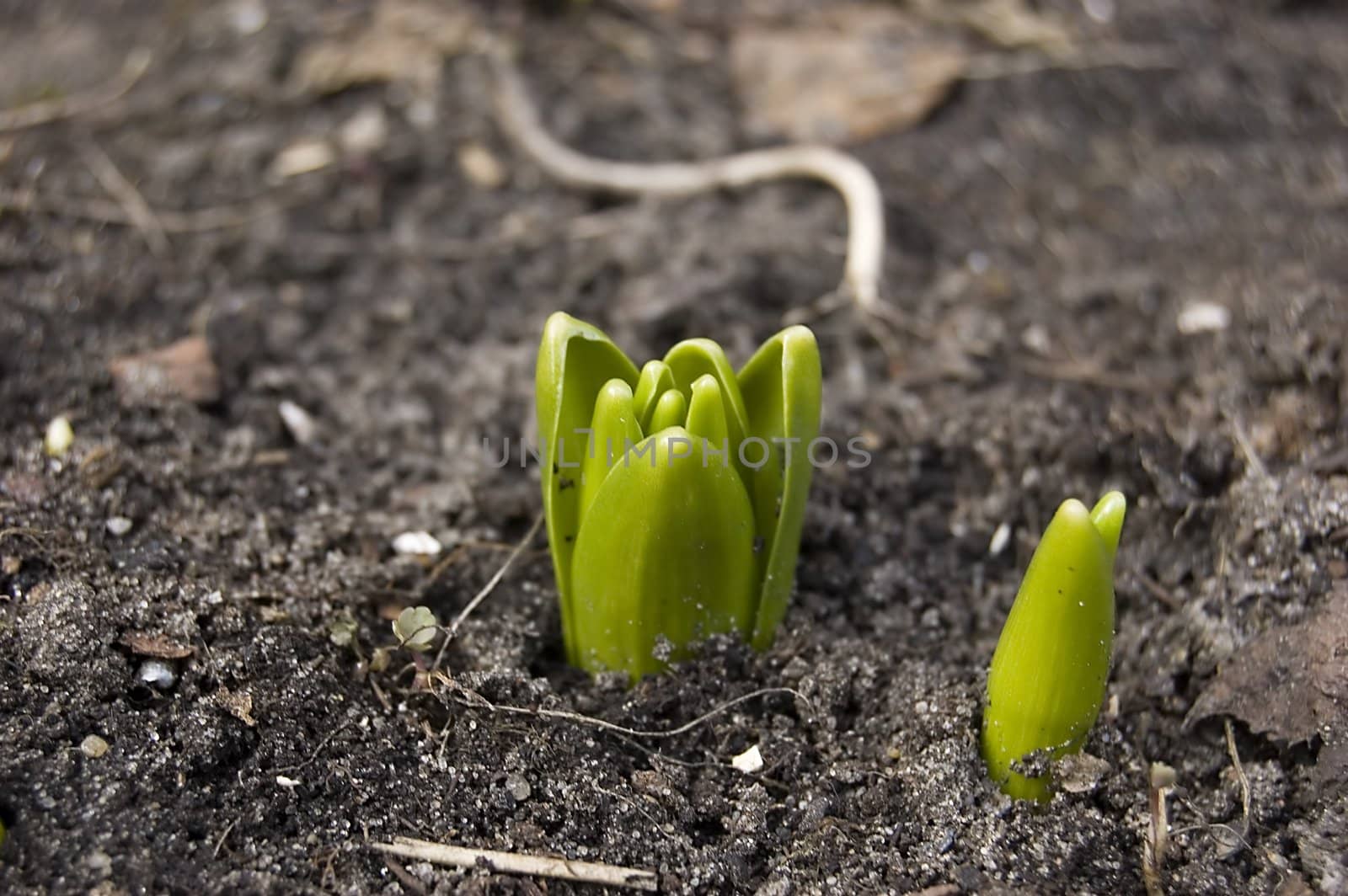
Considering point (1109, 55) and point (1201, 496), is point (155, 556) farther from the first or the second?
point (1109, 55)

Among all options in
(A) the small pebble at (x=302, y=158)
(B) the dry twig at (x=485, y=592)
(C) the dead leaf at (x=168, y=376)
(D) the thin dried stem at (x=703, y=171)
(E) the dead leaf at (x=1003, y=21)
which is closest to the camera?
(B) the dry twig at (x=485, y=592)

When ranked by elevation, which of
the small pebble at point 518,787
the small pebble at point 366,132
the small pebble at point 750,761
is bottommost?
the small pebble at point 750,761

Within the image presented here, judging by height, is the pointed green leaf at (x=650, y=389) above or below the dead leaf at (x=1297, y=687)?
above

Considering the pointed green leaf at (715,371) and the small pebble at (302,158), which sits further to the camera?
the small pebble at (302,158)

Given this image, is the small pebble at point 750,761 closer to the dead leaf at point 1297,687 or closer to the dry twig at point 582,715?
the dry twig at point 582,715

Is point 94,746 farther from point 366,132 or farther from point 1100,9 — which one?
point 1100,9

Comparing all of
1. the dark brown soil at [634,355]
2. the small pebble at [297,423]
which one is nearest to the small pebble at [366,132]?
the dark brown soil at [634,355]
